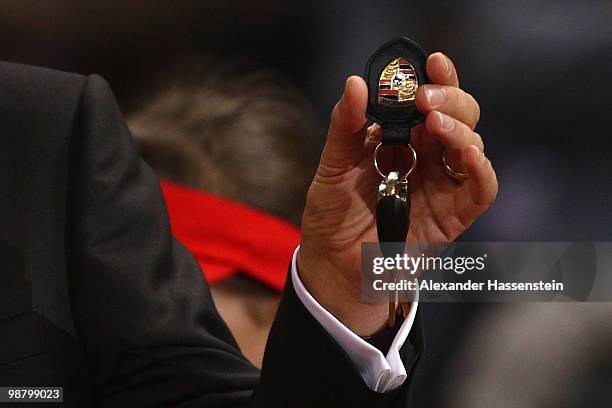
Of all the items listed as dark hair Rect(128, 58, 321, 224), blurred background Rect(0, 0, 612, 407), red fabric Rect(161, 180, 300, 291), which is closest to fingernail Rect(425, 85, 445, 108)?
blurred background Rect(0, 0, 612, 407)

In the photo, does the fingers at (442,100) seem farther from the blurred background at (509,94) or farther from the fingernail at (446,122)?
the blurred background at (509,94)

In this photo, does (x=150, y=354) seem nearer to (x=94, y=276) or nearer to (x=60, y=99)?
(x=94, y=276)

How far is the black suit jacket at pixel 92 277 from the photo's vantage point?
89 cm

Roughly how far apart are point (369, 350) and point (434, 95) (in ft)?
0.73

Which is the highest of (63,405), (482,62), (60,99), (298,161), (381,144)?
(482,62)

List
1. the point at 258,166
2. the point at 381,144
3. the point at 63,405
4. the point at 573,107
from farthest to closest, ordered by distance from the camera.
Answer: the point at 258,166
the point at 573,107
the point at 63,405
the point at 381,144

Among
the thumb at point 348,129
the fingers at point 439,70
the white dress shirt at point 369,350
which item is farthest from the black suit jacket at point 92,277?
the fingers at point 439,70

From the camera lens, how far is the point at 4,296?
0.89 meters

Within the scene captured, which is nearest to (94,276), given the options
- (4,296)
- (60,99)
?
(4,296)

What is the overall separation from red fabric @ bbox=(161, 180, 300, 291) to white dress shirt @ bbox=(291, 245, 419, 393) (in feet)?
2.83

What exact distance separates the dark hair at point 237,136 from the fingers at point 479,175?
3.61ft

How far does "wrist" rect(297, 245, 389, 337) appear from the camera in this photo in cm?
78

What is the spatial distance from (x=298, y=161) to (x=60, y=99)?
3.02ft

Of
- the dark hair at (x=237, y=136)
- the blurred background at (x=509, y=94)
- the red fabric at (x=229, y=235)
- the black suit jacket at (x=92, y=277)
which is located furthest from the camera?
the dark hair at (x=237, y=136)
